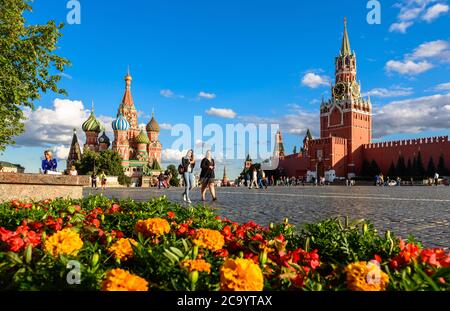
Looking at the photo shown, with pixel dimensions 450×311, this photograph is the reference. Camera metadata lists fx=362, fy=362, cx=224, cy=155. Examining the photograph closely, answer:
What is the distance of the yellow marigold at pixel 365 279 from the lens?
145 centimetres

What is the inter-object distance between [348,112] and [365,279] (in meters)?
72.2

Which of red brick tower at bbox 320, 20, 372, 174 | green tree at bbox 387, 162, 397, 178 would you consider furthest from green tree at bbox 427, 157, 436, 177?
red brick tower at bbox 320, 20, 372, 174

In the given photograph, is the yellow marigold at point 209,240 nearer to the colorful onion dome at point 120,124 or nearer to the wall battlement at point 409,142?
the wall battlement at point 409,142

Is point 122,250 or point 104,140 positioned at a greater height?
point 104,140

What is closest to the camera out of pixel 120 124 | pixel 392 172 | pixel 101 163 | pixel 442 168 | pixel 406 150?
pixel 442 168

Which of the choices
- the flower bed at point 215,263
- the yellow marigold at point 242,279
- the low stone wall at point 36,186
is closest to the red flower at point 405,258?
the flower bed at point 215,263

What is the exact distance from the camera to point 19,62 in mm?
12820

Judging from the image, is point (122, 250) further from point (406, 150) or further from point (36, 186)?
point (406, 150)

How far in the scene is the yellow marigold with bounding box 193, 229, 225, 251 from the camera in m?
2.18

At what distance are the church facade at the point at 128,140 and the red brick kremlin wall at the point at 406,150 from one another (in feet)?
137

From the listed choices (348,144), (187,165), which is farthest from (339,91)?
(187,165)

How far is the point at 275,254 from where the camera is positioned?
226 cm
